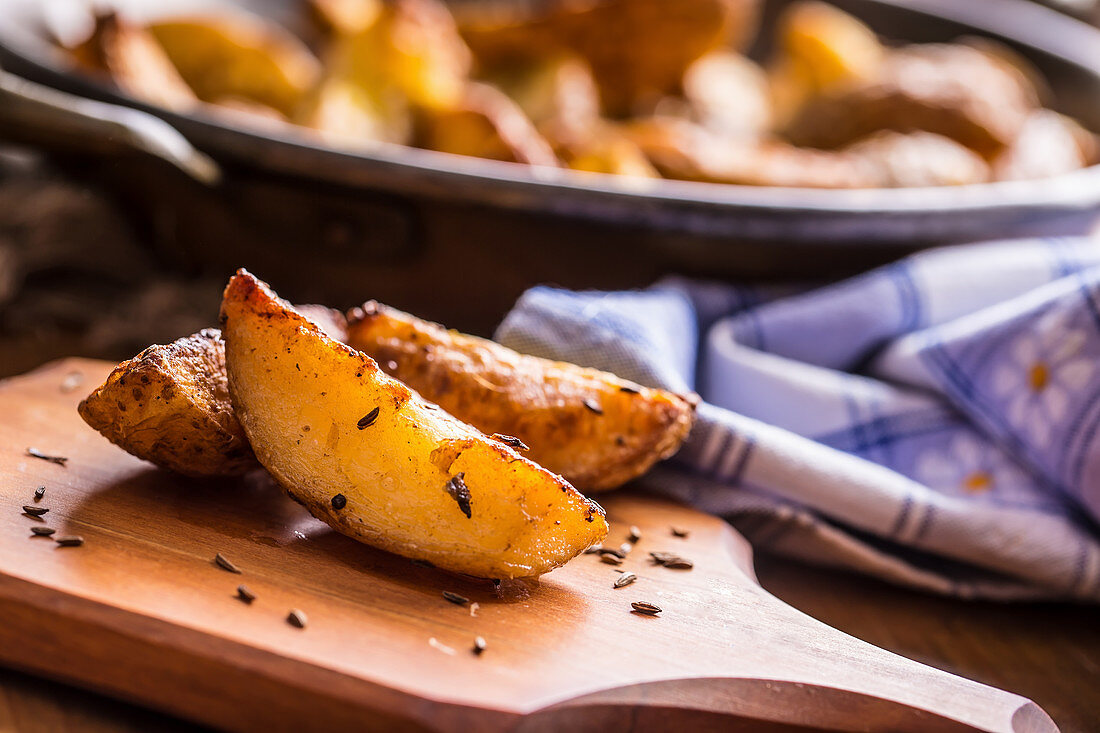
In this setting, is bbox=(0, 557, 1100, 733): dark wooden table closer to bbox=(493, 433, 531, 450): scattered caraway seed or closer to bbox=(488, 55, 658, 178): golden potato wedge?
bbox=(493, 433, 531, 450): scattered caraway seed

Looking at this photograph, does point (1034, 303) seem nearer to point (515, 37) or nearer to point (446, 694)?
point (446, 694)

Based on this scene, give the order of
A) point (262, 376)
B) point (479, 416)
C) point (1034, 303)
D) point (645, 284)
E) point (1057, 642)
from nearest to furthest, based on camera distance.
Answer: point (262, 376), point (479, 416), point (1057, 642), point (1034, 303), point (645, 284)

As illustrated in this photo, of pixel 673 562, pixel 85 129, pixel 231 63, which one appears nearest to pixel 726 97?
pixel 231 63

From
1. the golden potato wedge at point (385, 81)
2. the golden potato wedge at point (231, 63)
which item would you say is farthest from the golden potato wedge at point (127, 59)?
the golden potato wedge at point (385, 81)

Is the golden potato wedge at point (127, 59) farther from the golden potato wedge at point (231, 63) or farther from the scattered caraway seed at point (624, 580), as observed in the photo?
the scattered caraway seed at point (624, 580)

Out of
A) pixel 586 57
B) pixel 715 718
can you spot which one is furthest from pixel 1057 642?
pixel 586 57
